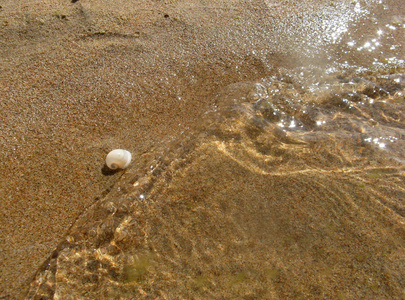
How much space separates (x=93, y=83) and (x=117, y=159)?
0.96m

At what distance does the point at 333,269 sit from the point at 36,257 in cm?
185

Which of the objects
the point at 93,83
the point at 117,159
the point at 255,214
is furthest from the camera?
the point at 93,83

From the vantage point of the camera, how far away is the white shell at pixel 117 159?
2.12 m

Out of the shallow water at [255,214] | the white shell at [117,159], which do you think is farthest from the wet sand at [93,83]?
the shallow water at [255,214]

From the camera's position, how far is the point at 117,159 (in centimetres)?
212

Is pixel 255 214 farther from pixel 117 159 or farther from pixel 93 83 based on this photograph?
pixel 93 83

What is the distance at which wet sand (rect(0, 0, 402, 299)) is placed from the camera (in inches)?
78.3

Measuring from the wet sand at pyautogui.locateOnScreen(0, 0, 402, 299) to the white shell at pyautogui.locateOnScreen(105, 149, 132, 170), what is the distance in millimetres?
80

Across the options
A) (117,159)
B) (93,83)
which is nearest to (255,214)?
(117,159)

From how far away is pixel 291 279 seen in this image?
169cm

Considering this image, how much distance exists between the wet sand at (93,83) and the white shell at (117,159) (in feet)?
0.26

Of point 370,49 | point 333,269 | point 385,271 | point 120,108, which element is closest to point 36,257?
point 120,108

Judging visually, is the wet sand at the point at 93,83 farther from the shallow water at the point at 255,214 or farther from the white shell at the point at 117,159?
the shallow water at the point at 255,214

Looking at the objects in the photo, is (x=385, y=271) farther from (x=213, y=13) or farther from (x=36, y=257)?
(x=213, y=13)
